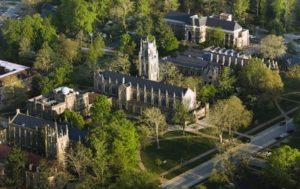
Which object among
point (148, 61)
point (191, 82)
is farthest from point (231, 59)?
point (148, 61)

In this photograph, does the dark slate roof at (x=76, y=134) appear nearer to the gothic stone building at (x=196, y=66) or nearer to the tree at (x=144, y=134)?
the tree at (x=144, y=134)

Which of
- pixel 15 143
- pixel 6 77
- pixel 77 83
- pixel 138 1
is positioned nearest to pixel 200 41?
pixel 138 1

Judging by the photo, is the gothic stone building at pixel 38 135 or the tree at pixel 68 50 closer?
the gothic stone building at pixel 38 135

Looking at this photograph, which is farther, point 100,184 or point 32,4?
point 32,4

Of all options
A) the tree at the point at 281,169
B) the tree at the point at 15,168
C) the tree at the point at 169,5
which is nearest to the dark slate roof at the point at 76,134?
the tree at the point at 15,168

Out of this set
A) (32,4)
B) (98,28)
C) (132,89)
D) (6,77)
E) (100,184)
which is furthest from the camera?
(32,4)

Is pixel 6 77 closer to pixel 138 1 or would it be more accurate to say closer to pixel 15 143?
pixel 15 143
